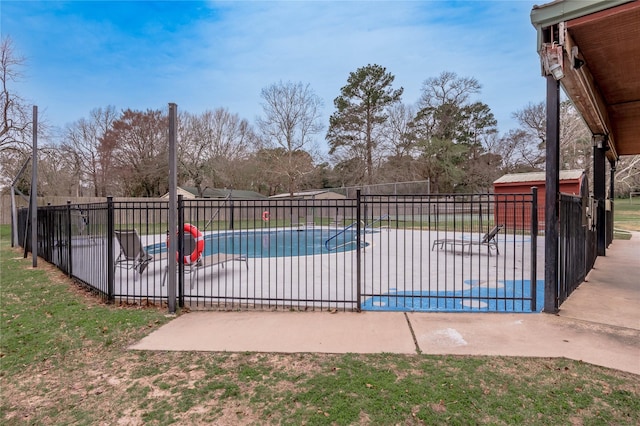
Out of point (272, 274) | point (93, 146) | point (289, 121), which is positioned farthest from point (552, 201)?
point (93, 146)

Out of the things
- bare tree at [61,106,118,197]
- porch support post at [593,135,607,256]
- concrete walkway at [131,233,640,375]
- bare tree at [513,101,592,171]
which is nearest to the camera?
concrete walkway at [131,233,640,375]

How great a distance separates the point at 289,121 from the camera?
24.9m

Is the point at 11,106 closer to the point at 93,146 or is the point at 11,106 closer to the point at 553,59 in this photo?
the point at 93,146

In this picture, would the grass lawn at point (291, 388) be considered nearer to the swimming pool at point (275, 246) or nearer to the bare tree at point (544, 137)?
the swimming pool at point (275, 246)

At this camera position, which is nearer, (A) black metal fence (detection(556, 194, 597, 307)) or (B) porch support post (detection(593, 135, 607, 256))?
(A) black metal fence (detection(556, 194, 597, 307))

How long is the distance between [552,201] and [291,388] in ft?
11.5

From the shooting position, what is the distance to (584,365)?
2.58m

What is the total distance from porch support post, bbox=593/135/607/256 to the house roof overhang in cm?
183

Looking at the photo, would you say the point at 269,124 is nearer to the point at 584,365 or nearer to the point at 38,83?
the point at 38,83

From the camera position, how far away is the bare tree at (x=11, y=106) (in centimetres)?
1445

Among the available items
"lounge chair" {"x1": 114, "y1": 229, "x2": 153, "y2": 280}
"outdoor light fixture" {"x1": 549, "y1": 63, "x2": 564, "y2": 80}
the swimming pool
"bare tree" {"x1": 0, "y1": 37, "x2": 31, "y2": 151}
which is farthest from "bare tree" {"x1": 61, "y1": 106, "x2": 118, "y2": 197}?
"outdoor light fixture" {"x1": 549, "y1": 63, "x2": 564, "y2": 80}

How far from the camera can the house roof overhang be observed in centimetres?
298

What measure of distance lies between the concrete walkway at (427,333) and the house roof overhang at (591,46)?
259 centimetres

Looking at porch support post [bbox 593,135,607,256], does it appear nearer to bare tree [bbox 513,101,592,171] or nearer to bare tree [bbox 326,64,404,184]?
bare tree [bbox 513,101,592,171]
